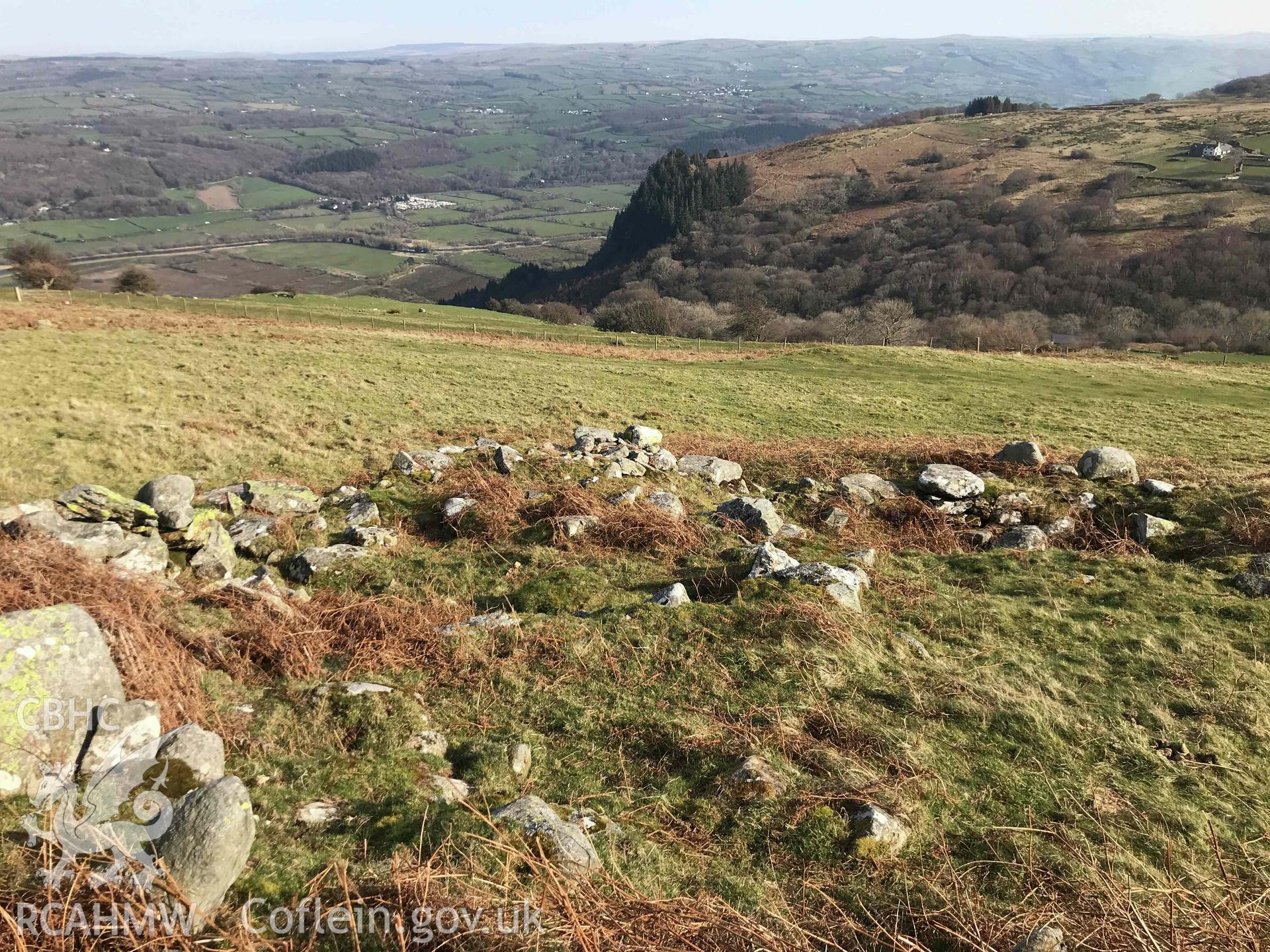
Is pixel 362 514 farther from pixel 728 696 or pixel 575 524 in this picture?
pixel 728 696

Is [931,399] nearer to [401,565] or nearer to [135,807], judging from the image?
[401,565]

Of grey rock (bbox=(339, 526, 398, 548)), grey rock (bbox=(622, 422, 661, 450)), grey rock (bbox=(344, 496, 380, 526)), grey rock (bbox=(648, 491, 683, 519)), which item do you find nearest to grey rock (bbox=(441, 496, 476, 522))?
grey rock (bbox=(339, 526, 398, 548))

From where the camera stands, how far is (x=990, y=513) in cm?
1722

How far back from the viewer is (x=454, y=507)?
624 inches

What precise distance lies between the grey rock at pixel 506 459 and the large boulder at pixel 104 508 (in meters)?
7.91

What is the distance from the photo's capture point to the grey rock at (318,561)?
13.0m

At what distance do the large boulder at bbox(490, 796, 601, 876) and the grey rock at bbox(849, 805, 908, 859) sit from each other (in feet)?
7.86

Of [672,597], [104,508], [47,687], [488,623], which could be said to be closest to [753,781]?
[672,597]

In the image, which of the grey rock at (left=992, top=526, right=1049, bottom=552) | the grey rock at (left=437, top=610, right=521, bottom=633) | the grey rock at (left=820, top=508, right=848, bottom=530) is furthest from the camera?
the grey rock at (left=820, top=508, right=848, bottom=530)

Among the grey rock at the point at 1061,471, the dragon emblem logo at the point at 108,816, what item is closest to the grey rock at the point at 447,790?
the dragon emblem logo at the point at 108,816

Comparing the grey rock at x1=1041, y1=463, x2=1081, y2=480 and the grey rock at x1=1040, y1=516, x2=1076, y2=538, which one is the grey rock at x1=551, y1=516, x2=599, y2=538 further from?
the grey rock at x1=1041, y1=463, x2=1081, y2=480

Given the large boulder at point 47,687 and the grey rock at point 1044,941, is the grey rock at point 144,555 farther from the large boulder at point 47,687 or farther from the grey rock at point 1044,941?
the grey rock at point 1044,941

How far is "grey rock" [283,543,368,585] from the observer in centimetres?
1299

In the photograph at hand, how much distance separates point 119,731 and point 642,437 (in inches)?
673
